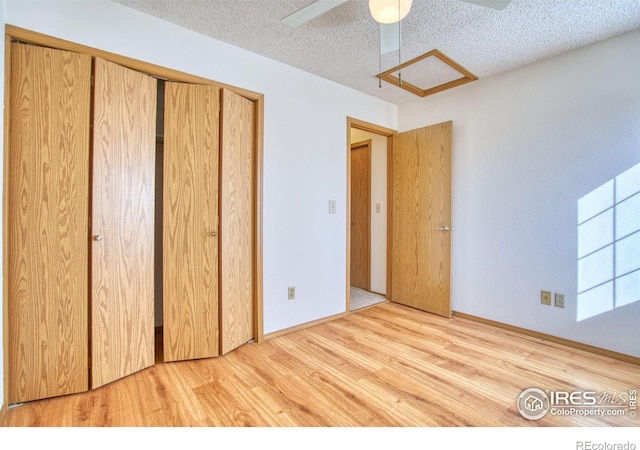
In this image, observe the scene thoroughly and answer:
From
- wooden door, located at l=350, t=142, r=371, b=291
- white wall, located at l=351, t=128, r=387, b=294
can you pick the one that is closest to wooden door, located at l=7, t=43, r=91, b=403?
white wall, located at l=351, t=128, r=387, b=294

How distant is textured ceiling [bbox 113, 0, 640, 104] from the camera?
181 cm

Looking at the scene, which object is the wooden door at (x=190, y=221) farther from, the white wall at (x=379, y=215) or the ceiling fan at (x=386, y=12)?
the white wall at (x=379, y=215)

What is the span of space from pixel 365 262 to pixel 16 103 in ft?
11.5

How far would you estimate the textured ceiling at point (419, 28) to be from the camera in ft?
5.93

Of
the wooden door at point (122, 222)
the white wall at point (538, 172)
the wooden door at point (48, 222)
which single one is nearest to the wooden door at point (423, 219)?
the white wall at point (538, 172)

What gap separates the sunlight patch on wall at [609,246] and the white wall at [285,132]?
1.92m

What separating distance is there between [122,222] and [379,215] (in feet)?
9.10

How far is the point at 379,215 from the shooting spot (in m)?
3.78

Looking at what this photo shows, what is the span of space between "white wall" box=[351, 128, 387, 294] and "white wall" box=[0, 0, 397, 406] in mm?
581

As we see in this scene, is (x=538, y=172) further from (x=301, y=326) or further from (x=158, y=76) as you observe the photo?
(x=158, y=76)

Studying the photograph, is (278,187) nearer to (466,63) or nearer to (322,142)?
(322,142)

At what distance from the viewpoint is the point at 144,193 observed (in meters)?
1.90

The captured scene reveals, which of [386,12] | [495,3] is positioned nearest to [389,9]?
[386,12]

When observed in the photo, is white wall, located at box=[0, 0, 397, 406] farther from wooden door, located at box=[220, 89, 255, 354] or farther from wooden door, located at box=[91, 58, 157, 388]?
wooden door, located at box=[91, 58, 157, 388]
